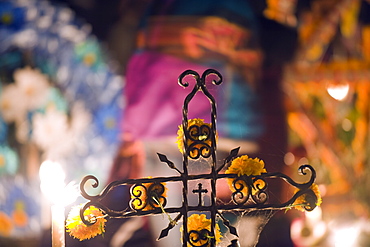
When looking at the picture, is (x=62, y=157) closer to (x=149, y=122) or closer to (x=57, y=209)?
(x=149, y=122)

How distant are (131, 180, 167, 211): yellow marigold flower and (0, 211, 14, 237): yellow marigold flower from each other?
5.97 feet

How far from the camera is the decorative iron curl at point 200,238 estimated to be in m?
0.81

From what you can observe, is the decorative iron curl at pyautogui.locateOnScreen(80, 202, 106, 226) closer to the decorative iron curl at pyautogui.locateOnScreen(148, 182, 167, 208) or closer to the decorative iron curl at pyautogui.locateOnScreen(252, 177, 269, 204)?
the decorative iron curl at pyautogui.locateOnScreen(148, 182, 167, 208)

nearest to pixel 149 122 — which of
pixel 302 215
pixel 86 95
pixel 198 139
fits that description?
pixel 86 95

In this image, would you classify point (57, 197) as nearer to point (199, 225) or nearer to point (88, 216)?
point (88, 216)

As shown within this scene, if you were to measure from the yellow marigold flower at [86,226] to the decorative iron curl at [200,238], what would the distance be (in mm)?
158

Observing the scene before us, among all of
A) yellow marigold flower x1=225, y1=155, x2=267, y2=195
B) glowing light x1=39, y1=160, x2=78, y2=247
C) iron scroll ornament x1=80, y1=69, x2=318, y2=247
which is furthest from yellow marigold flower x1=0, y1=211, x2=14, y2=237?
yellow marigold flower x1=225, y1=155, x2=267, y2=195

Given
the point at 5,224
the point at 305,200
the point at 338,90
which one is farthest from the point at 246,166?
the point at 338,90

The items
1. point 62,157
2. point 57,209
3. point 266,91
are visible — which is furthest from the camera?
point 266,91

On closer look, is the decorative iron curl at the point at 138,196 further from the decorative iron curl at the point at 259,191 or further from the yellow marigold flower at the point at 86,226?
the decorative iron curl at the point at 259,191

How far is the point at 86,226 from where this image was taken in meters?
0.82

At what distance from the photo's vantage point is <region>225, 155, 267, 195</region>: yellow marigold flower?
2.69 feet

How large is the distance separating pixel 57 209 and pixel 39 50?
6.12ft

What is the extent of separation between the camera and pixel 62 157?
246 centimetres
